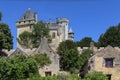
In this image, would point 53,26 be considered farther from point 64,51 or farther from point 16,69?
point 16,69

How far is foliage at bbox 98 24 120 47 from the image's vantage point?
98.6 m

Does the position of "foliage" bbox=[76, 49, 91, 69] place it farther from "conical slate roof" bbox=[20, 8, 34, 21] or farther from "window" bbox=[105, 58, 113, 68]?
"conical slate roof" bbox=[20, 8, 34, 21]

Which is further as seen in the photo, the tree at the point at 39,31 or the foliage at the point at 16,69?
the tree at the point at 39,31

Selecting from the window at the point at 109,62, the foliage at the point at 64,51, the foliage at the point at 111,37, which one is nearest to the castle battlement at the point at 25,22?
the foliage at the point at 111,37

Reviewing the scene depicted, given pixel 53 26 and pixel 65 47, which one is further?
pixel 53 26

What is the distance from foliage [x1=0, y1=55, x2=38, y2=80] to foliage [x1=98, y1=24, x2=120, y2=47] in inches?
1503

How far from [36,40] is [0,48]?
20.5 m

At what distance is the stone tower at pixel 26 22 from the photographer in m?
129

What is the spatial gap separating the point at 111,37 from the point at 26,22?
1503 inches

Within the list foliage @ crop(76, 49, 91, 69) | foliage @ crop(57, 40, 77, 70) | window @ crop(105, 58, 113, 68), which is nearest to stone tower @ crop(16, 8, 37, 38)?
foliage @ crop(57, 40, 77, 70)

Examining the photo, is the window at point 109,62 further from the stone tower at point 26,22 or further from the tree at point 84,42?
the stone tower at point 26,22

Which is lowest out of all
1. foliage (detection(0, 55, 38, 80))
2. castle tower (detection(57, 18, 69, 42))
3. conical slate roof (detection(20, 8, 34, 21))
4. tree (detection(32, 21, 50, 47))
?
foliage (detection(0, 55, 38, 80))

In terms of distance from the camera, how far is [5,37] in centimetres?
9212

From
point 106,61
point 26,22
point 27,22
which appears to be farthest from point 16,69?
point 26,22
